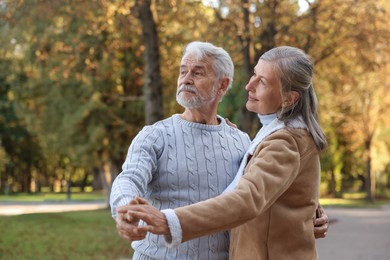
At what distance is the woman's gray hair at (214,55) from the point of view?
3223 millimetres

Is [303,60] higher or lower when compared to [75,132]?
higher

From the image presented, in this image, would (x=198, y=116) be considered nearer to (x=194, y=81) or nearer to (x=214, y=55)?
(x=194, y=81)

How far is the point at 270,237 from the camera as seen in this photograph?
260 centimetres

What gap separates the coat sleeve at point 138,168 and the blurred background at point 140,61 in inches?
399

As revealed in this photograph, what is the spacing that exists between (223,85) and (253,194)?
1177 mm

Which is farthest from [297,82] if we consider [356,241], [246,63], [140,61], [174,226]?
[140,61]

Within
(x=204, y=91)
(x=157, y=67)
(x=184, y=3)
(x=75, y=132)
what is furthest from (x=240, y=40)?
(x=204, y=91)

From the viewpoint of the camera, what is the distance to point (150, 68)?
13773 millimetres

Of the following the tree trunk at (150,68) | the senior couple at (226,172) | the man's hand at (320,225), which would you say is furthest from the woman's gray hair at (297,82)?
the tree trunk at (150,68)

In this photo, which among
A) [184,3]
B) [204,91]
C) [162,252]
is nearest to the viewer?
[162,252]

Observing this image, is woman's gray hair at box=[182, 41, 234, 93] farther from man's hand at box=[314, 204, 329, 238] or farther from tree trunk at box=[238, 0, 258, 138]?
tree trunk at box=[238, 0, 258, 138]

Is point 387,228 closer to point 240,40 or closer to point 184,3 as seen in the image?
point 240,40

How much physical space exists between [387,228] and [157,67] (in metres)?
10.0

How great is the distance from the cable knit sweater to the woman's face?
0.51 meters
